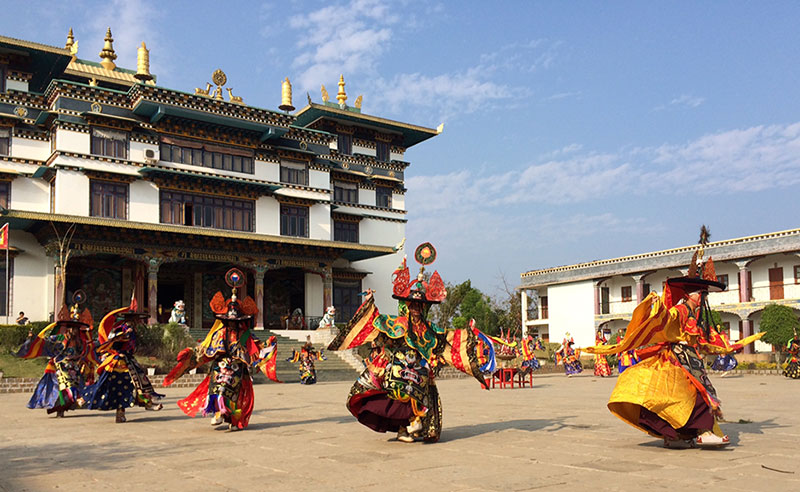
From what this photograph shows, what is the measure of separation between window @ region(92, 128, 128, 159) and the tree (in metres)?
27.7

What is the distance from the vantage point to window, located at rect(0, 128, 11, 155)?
90.6ft

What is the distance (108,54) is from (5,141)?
9383 millimetres

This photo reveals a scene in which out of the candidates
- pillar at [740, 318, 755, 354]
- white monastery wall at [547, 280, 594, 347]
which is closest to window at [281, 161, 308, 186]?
white monastery wall at [547, 280, 594, 347]

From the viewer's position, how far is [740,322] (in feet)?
120

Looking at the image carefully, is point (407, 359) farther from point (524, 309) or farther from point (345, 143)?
point (524, 309)

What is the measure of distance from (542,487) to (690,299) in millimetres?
3653

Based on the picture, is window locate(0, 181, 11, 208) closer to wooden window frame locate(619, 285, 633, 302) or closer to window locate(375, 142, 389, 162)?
window locate(375, 142, 389, 162)

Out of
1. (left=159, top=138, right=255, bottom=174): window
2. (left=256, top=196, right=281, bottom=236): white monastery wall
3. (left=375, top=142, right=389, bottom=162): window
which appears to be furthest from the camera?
(left=375, top=142, right=389, bottom=162): window

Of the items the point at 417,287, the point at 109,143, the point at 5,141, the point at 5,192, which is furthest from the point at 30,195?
the point at 417,287

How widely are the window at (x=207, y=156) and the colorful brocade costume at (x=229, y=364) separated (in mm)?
21531

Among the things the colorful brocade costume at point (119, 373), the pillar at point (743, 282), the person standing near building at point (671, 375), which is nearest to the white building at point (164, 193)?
the colorful brocade costume at point (119, 373)

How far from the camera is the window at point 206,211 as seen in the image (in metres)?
29.9

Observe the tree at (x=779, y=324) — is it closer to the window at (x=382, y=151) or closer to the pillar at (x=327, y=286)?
the pillar at (x=327, y=286)

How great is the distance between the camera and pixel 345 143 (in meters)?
37.5
